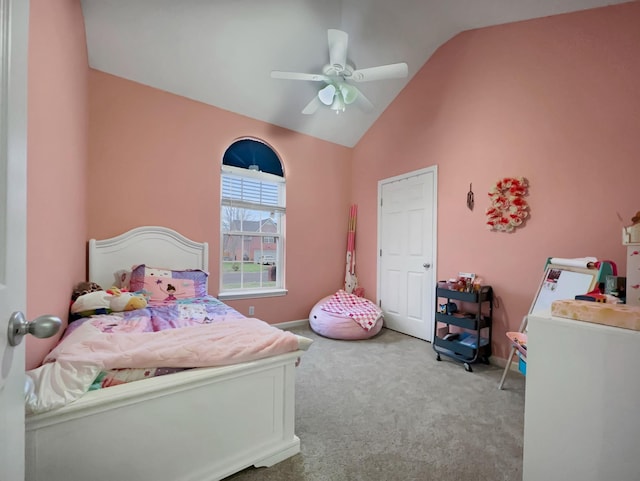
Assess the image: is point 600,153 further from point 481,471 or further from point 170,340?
point 170,340

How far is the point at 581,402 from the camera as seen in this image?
0.98 metres

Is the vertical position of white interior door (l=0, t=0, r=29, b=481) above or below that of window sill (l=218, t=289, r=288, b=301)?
above

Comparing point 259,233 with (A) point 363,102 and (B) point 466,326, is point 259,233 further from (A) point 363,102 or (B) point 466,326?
(B) point 466,326

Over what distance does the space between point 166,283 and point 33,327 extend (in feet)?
7.80

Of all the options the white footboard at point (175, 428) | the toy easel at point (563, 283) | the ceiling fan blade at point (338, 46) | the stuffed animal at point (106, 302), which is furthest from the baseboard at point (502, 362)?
the stuffed animal at point (106, 302)

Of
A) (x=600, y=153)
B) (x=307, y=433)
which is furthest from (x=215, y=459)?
(x=600, y=153)

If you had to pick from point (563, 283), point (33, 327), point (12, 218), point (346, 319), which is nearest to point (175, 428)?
point (33, 327)

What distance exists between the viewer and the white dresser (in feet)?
2.97

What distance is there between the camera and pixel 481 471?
143 centimetres

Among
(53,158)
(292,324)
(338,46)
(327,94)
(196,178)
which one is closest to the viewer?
(53,158)

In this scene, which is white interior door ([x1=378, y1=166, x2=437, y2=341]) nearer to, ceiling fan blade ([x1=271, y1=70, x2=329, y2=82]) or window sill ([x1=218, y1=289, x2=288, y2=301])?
window sill ([x1=218, y1=289, x2=288, y2=301])

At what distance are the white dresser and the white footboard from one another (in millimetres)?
1030

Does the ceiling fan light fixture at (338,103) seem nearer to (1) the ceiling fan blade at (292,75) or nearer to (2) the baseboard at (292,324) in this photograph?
(1) the ceiling fan blade at (292,75)

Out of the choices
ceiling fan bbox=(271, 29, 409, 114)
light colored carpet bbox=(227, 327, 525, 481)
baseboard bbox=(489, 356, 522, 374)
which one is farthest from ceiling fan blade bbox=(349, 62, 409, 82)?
baseboard bbox=(489, 356, 522, 374)
